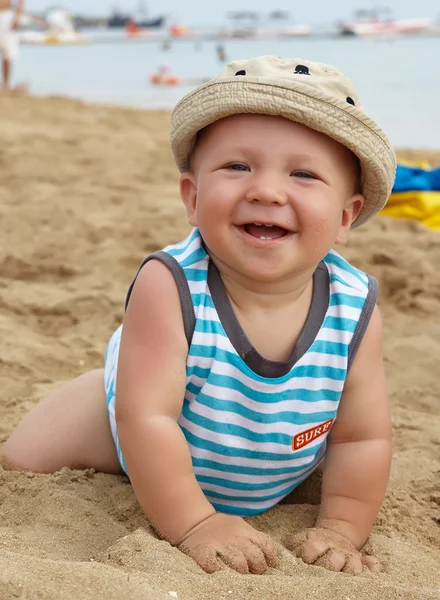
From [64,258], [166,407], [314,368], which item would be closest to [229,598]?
[166,407]

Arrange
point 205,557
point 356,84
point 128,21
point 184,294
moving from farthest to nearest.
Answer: point 128,21 → point 356,84 → point 184,294 → point 205,557

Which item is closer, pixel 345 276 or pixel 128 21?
pixel 345 276

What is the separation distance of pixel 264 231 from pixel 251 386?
0.35m

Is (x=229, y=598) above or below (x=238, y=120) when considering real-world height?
below

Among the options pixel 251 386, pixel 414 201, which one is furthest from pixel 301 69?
pixel 414 201

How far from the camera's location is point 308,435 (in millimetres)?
2012

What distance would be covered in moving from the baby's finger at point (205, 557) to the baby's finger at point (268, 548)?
101 mm

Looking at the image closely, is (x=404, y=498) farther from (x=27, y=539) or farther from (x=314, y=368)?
(x=27, y=539)

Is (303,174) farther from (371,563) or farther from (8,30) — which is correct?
(8,30)

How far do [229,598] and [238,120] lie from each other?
0.97 metres

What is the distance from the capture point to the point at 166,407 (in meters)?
1.85

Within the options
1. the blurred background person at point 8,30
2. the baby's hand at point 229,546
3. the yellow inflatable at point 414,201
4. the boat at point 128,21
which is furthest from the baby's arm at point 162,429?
the boat at point 128,21

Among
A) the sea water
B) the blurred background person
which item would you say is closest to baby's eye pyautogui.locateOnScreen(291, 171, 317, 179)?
the sea water

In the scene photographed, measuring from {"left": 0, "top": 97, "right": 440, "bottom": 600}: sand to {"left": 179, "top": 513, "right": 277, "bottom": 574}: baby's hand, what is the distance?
0.03m
